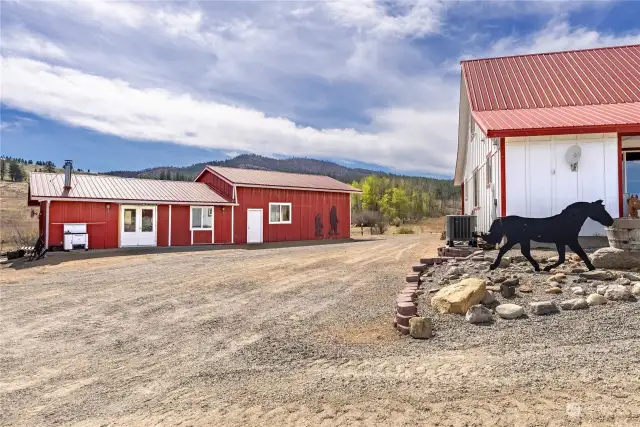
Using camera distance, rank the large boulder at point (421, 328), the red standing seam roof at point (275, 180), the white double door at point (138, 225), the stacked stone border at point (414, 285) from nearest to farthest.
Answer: the large boulder at point (421, 328) → the stacked stone border at point (414, 285) → the white double door at point (138, 225) → the red standing seam roof at point (275, 180)

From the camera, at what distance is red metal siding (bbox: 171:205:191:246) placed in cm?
2125

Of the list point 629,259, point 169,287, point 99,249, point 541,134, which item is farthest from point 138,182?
point 629,259

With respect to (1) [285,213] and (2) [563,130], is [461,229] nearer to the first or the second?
(2) [563,130]

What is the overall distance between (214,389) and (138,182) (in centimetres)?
2137

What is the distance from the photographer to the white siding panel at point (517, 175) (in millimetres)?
9898

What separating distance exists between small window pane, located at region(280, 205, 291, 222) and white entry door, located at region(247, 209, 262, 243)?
147 centimetres

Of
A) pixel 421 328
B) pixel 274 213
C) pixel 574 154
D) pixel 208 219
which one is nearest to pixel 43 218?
pixel 208 219

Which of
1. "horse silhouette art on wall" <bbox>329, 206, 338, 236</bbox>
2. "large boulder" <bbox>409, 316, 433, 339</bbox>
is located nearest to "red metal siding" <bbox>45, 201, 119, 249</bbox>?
"horse silhouette art on wall" <bbox>329, 206, 338, 236</bbox>

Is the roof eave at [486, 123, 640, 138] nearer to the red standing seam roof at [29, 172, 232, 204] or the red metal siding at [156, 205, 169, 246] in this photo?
the red standing seam roof at [29, 172, 232, 204]

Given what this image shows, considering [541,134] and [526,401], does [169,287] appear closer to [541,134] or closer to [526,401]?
[526,401]

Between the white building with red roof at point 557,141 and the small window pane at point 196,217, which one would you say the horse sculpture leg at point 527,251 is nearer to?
the white building with red roof at point 557,141

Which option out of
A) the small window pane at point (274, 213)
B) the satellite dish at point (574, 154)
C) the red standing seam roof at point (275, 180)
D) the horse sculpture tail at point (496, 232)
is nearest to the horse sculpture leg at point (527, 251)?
the horse sculpture tail at point (496, 232)

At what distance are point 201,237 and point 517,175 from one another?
16604 mm

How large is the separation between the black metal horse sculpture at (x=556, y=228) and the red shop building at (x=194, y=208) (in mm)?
17099
